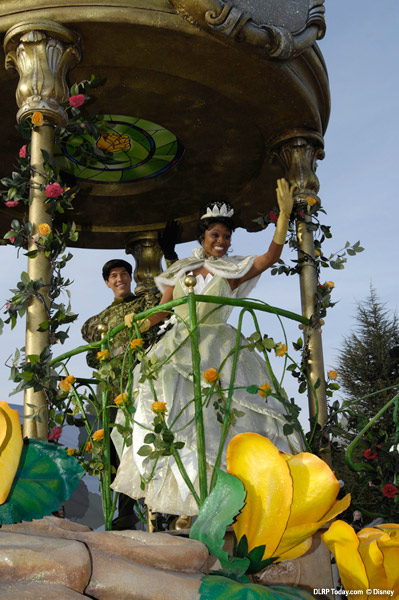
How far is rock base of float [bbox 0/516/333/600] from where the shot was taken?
3.86ft

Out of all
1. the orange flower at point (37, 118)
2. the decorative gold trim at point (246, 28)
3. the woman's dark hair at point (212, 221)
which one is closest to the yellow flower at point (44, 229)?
the orange flower at point (37, 118)

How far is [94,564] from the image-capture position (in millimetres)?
1296

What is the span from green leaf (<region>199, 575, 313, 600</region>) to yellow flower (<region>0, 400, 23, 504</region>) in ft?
1.44

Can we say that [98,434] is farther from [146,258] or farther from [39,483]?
[146,258]

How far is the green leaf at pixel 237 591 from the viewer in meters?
1.20

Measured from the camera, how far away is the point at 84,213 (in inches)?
271

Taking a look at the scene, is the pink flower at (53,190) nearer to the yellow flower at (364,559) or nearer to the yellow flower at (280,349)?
the yellow flower at (280,349)

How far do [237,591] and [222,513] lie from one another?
17 centimetres

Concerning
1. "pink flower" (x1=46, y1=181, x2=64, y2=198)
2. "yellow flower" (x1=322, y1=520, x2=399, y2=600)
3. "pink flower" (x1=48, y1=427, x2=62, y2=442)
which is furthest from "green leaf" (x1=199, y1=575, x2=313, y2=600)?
"pink flower" (x1=46, y1=181, x2=64, y2=198)

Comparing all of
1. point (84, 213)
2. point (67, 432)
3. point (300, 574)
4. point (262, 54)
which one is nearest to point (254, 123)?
point (262, 54)

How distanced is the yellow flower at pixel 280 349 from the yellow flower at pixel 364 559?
1.95 meters

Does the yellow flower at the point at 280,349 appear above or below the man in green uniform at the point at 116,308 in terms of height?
below

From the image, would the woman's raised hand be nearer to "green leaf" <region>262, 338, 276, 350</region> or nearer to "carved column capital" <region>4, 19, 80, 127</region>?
"green leaf" <region>262, 338, 276, 350</region>

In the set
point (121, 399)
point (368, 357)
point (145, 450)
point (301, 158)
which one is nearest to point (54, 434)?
point (121, 399)
